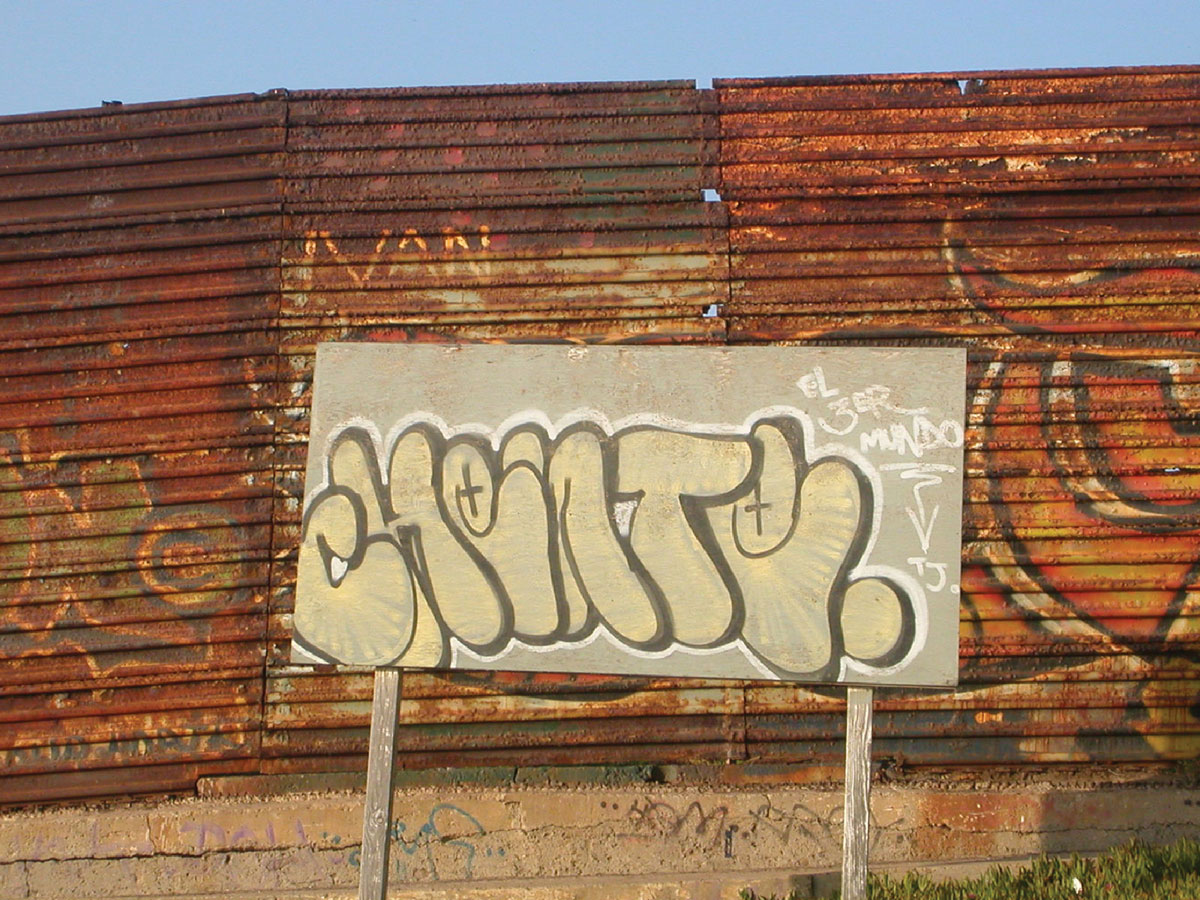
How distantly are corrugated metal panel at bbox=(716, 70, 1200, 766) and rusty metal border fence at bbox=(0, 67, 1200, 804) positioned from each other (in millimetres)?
18

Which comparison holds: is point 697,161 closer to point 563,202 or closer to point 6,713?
point 563,202

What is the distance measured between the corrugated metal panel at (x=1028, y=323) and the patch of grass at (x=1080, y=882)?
3.45ft

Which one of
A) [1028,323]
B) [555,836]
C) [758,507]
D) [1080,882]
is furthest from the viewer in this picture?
[1028,323]

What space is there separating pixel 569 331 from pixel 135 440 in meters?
2.55

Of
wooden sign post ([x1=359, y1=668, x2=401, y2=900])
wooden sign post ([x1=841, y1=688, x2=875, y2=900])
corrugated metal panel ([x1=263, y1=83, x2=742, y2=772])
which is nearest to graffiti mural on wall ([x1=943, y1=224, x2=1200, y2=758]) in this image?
corrugated metal panel ([x1=263, y1=83, x2=742, y2=772])

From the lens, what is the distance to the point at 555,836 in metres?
6.46

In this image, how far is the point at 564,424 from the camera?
5.14 metres

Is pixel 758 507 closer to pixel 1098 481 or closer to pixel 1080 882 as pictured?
pixel 1080 882

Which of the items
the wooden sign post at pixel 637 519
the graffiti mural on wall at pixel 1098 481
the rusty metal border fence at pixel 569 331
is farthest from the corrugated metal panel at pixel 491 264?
the wooden sign post at pixel 637 519

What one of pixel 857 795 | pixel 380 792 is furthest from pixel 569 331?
pixel 857 795

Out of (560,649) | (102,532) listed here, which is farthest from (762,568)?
(102,532)

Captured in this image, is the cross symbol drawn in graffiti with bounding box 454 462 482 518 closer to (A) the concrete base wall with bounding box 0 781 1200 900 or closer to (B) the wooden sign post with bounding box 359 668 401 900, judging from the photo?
(B) the wooden sign post with bounding box 359 668 401 900

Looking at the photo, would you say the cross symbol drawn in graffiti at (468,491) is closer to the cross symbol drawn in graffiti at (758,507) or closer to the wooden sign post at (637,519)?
the wooden sign post at (637,519)

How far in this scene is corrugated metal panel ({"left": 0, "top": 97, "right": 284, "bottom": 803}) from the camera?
6922 millimetres
